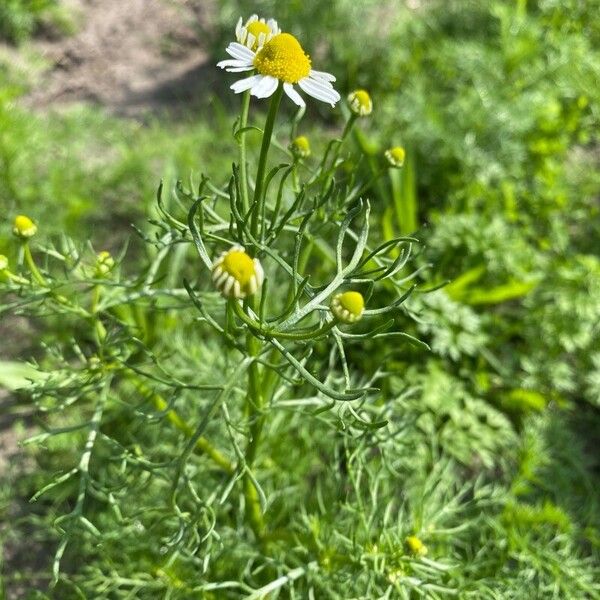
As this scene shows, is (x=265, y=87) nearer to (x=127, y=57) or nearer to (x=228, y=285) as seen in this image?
(x=228, y=285)

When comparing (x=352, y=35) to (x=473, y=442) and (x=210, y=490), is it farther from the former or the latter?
(x=210, y=490)

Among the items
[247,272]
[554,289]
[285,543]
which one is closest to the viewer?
[247,272]

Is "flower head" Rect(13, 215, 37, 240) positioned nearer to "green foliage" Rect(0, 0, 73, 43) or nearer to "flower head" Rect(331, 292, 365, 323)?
"flower head" Rect(331, 292, 365, 323)

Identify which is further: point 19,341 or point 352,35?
point 352,35

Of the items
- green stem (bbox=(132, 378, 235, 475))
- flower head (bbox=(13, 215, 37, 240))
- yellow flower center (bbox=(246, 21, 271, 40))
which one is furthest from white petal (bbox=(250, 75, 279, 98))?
green stem (bbox=(132, 378, 235, 475))

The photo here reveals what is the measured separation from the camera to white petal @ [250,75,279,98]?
2.82ft

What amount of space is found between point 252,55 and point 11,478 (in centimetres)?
149

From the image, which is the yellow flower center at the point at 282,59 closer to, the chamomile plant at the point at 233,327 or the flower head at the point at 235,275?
the chamomile plant at the point at 233,327

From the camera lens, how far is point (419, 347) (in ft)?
3.70

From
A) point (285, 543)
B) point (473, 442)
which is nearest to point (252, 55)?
point (285, 543)

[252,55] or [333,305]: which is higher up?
[252,55]

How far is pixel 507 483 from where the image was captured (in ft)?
6.40

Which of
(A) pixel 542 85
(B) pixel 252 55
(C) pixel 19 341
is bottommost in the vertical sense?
(C) pixel 19 341

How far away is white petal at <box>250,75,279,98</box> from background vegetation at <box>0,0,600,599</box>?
423 millimetres
